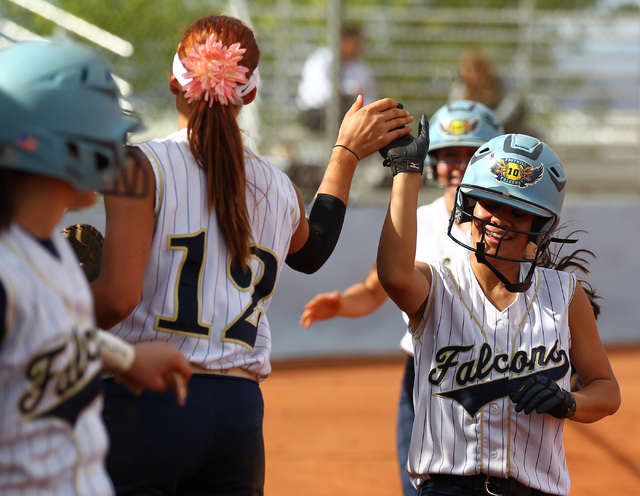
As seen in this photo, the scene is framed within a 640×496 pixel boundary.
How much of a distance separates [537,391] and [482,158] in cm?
87

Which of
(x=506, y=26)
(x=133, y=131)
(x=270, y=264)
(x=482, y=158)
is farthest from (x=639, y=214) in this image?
(x=133, y=131)

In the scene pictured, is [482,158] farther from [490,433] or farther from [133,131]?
[133,131]

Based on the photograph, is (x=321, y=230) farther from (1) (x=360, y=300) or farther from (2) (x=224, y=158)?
(1) (x=360, y=300)

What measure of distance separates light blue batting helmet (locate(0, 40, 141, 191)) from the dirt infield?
371 centimetres

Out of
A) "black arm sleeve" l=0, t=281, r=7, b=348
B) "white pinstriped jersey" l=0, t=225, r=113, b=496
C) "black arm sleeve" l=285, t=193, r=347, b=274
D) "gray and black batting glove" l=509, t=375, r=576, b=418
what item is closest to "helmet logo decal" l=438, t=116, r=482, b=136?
"black arm sleeve" l=285, t=193, r=347, b=274

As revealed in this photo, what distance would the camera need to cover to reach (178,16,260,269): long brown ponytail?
2096 mm

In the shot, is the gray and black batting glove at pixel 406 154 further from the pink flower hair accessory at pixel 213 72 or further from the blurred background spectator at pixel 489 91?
the blurred background spectator at pixel 489 91

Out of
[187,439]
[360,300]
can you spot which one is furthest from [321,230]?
[360,300]

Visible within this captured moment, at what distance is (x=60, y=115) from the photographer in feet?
4.92

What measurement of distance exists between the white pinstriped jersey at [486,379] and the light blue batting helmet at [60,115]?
139cm

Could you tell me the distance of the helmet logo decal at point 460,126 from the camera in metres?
3.82

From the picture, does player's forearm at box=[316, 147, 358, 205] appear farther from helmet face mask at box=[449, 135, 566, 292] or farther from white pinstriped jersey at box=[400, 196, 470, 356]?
white pinstriped jersey at box=[400, 196, 470, 356]

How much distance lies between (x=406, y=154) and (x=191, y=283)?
0.92 m

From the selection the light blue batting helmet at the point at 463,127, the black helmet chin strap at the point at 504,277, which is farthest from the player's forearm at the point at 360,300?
the black helmet chin strap at the point at 504,277
